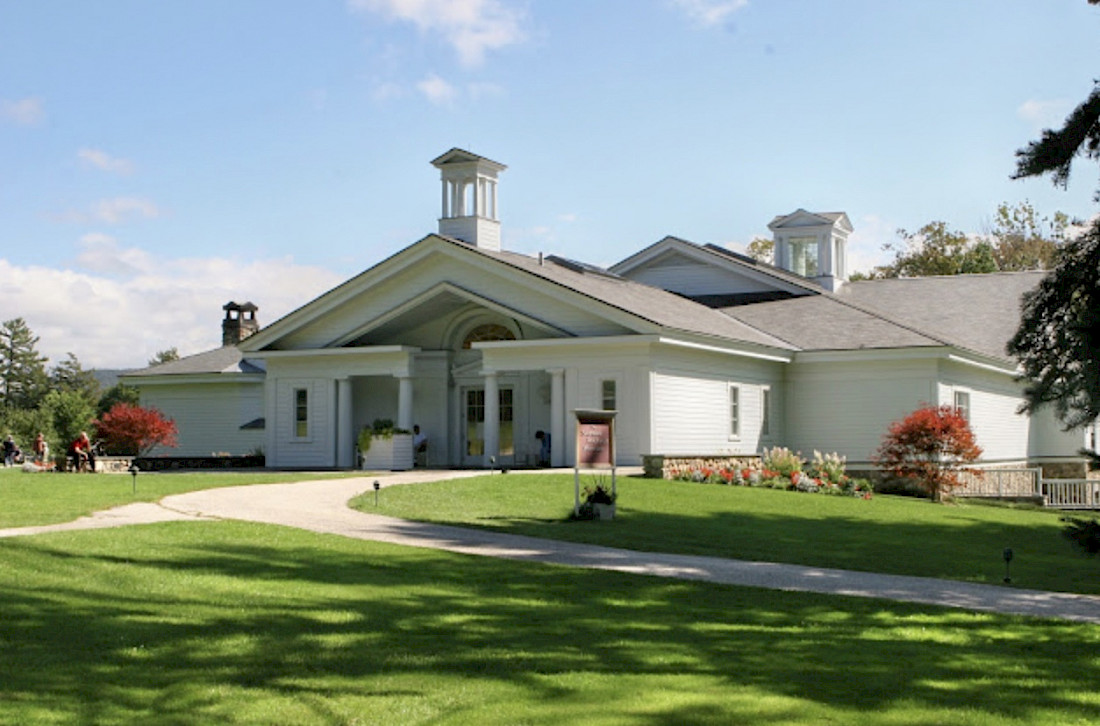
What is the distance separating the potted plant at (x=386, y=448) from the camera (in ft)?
114

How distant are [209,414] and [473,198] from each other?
16.1 m

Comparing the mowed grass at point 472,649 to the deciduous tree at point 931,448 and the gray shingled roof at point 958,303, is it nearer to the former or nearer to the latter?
the deciduous tree at point 931,448

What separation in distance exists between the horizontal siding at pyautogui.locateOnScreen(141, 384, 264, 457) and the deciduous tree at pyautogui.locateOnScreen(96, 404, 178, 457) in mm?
3070

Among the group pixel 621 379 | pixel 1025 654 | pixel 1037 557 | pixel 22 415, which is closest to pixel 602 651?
pixel 1025 654

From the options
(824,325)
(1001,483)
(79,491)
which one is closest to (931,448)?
(1001,483)

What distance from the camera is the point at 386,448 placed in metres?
34.9

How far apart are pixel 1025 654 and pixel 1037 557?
10278 mm

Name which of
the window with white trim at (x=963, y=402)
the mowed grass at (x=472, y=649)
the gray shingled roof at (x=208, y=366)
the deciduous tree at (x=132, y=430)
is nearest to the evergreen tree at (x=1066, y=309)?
the mowed grass at (x=472, y=649)

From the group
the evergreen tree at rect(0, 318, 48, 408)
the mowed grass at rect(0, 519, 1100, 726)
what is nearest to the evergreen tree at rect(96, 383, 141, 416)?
the evergreen tree at rect(0, 318, 48, 408)

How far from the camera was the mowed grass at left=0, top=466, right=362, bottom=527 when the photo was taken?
19094 mm

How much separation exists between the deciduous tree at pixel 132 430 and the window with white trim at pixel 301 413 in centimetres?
859

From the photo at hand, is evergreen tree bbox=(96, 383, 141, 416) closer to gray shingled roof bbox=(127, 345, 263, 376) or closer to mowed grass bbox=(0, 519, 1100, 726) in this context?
gray shingled roof bbox=(127, 345, 263, 376)

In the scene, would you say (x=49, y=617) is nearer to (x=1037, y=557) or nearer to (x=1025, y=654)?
(x=1025, y=654)

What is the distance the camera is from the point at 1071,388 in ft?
68.4
